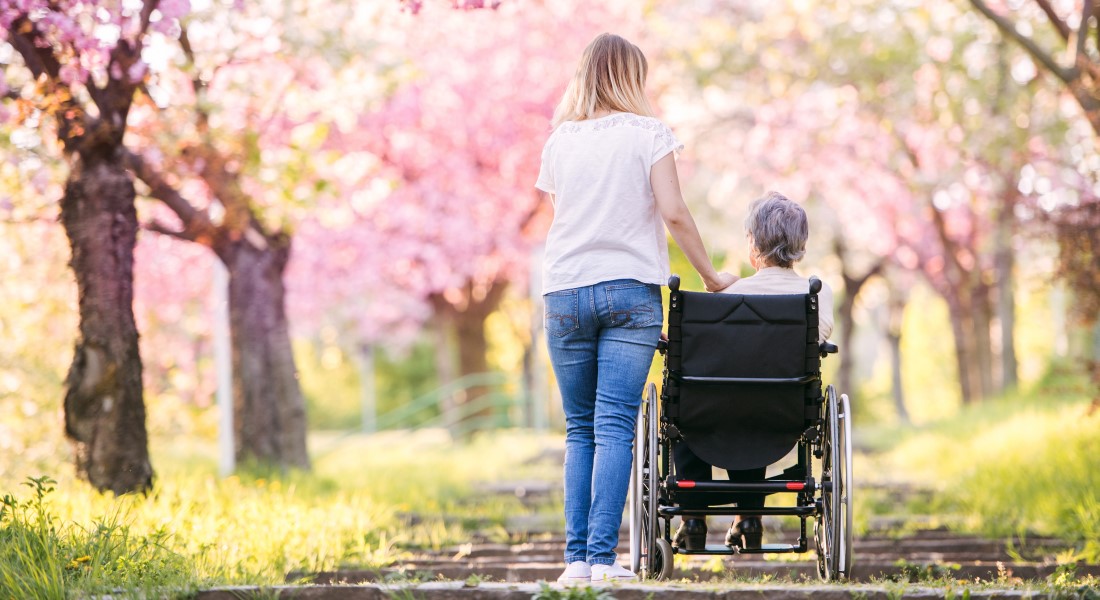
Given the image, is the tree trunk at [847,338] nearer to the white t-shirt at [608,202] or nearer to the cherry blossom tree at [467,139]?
the cherry blossom tree at [467,139]

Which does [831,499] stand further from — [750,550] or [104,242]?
[104,242]

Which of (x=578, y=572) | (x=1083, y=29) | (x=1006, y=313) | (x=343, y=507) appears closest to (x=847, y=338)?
(x=1006, y=313)

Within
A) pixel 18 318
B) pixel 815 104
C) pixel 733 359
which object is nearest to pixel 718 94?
pixel 815 104

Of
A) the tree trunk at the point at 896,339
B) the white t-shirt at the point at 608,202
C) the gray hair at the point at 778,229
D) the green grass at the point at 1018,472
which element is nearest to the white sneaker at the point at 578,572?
the white t-shirt at the point at 608,202

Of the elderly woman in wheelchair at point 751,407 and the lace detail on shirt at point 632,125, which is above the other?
the lace detail on shirt at point 632,125

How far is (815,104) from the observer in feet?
51.9

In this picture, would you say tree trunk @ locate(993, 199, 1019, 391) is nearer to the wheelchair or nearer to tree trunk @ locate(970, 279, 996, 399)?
tree trunk @ locate(970, 279, 996, 399)

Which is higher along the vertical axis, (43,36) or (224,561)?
(43,36)

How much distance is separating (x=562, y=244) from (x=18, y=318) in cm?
696

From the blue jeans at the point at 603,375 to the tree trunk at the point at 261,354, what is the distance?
5.51m

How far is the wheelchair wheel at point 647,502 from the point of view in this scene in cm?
408

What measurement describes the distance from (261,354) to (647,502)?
18.5 feet

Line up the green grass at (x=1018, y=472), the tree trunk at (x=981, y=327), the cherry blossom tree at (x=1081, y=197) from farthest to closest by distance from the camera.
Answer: the tree trunk at (x=981, y=327)
the cherry blossom tree at (x=1081, y=197)
the green grass at (x=1018, y=472)

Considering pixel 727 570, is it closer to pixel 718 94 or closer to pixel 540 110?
pixel 718 94
